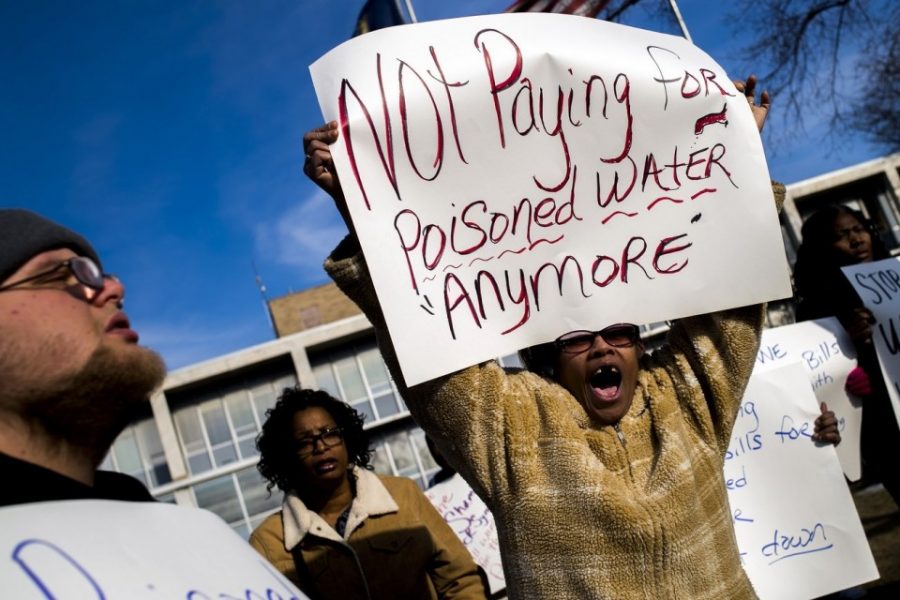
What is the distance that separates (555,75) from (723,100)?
47 centimetres

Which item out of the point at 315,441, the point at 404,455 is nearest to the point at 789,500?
the point at 315,441

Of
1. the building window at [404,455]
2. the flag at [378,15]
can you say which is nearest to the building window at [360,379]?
the building window at [404,455]

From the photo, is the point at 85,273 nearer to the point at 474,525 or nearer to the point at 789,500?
the point at 789,500

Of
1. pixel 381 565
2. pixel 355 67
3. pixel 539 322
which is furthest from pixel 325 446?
pixel 355 67

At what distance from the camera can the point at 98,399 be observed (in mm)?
1217

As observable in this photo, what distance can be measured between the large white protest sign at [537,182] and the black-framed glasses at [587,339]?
0.12ft

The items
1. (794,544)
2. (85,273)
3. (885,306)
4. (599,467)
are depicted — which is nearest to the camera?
(85,273)

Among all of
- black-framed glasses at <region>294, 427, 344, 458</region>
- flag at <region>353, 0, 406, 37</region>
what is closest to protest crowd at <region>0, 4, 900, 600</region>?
black-framed glasses at <region>294, 427, 344, 458</region>

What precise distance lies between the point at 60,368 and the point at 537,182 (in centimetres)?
112

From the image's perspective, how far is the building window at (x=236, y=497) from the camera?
1021 inches

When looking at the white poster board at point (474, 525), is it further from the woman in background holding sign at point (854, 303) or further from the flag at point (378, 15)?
the flag at point (378, 15)

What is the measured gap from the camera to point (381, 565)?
269cm

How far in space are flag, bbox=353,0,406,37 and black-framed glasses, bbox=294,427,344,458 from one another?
8908mm

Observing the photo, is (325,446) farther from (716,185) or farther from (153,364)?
(716,185)
